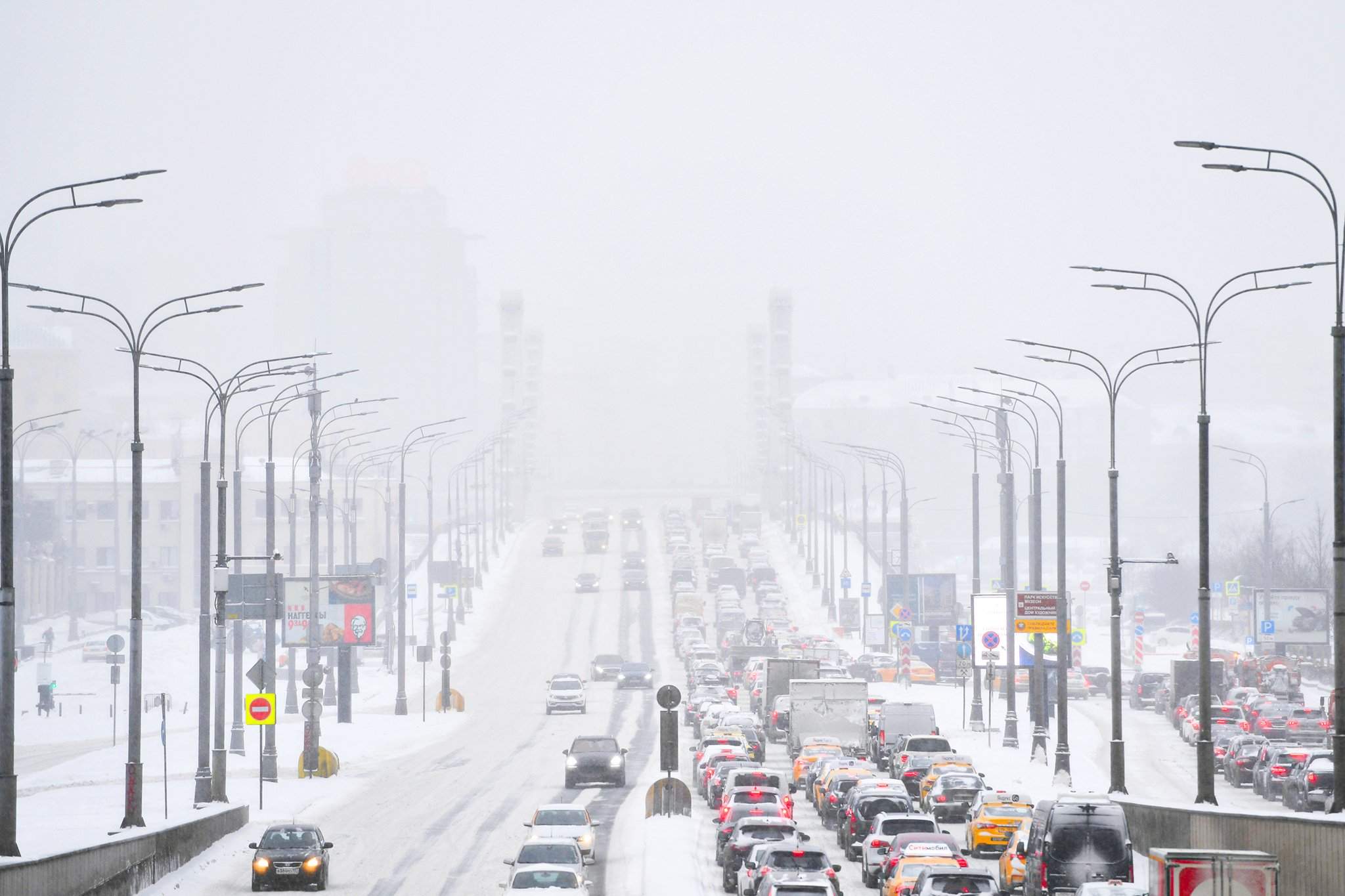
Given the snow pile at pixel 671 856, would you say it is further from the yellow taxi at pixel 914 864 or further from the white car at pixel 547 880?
the yellow taxi at pixel 914 864

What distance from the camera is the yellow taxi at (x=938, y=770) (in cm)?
4809

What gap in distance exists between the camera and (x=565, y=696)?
8650 centimetres

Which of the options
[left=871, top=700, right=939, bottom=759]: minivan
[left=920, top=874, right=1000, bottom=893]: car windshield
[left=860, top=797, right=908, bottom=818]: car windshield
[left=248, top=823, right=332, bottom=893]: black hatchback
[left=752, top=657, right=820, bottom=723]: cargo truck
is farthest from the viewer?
[left=752, top=657, right=820, bottom=723]: cargo truck

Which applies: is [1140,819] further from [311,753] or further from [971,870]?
[311,753]

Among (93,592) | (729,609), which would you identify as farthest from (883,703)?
(93,592)

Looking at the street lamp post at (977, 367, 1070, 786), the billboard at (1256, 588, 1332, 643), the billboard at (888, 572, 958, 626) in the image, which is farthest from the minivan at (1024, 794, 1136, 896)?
the billboard at (888, 572, 958, 626)

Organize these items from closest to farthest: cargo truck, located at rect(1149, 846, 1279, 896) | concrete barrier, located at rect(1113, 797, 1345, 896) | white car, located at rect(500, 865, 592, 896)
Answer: cargo truck, located at rect(1149, 846, 1279, 896) → concrete barrier, located at rect(1113, 797, 1345, 896) → white car, located at rect(500, 865, 592, 896)

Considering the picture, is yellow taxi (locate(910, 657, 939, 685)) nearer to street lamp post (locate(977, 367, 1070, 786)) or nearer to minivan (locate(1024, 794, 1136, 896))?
street lamp post (locate(977, 367, 1070, 786))

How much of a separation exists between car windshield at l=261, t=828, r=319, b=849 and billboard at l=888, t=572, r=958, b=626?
69.4 metres

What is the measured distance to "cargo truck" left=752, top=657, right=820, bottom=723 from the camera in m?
72.2

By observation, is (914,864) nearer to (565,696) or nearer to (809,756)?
(809,756)

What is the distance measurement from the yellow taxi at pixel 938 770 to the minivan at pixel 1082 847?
16.0m

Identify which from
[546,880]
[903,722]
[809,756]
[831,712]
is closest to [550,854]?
[546,880]

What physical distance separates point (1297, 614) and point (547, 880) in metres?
70.9
